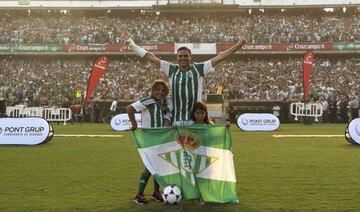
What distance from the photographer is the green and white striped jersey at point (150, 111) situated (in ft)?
22.6

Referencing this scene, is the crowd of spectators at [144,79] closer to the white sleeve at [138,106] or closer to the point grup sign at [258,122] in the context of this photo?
the point grup sign at [258,122]

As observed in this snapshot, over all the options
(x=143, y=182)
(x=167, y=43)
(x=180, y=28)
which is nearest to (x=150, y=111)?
(x=143, y=182)

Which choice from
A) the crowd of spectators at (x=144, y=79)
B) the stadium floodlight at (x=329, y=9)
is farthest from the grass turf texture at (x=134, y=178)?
the stadium floodlight at (x=329, y=9)

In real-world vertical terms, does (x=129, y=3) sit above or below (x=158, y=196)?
above

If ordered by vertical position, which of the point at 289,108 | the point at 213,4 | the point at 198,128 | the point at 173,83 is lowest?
the point at 289,108

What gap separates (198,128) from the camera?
6754 mm

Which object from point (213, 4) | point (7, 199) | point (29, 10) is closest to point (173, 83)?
point (7, 199)

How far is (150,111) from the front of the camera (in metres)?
7.04

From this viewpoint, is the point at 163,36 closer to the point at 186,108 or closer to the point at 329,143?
the point at 329,143

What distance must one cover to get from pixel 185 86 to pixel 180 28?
42.3 metres

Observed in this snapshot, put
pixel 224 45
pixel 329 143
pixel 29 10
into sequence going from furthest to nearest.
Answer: pixel 29 10, pixel 224 45, pixel 329 143

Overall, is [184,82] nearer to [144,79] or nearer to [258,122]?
[258,122]

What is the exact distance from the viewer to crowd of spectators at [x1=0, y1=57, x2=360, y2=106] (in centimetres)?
3453

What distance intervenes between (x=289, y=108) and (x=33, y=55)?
26965 mm
